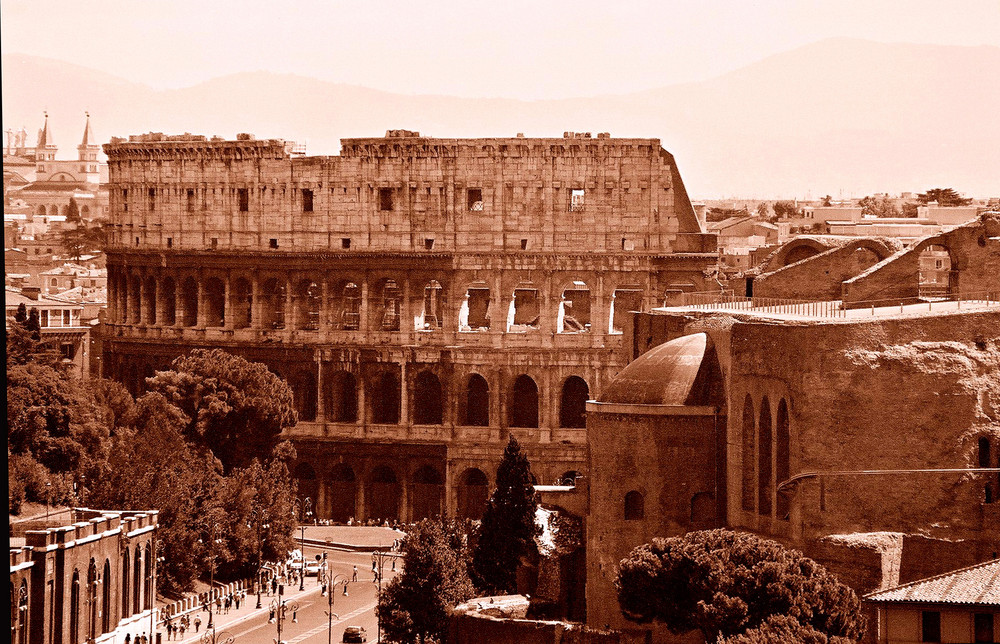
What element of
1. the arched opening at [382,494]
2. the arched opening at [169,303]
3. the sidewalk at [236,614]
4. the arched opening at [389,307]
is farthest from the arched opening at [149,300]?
the sidewalk at [236,614]

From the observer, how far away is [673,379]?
6781cm

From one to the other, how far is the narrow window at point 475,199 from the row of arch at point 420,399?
8.41 meters

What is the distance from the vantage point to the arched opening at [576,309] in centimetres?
11512

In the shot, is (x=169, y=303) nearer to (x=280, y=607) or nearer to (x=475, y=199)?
(x=475, y=199)

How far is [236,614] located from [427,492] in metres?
24.9

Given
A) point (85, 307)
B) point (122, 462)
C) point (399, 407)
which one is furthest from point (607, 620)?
point (85, 307)

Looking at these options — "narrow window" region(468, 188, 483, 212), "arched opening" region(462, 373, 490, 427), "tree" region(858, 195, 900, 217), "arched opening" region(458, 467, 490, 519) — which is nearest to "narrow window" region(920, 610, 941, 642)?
"arched opening" region(458, 467, 490, 519)

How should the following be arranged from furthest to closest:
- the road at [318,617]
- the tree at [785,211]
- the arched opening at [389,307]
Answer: the tree at [785,211] < the arched opening at [389,307] < the road at [318,617]

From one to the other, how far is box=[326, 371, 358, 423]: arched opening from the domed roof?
42288mm

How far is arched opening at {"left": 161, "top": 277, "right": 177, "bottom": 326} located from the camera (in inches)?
4609

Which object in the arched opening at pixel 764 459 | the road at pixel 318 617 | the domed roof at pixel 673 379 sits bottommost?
the road at pixel 318 617

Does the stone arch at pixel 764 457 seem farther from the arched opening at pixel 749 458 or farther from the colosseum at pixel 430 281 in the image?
the colosseum at pixel 430 281

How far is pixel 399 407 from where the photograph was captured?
11019 cm

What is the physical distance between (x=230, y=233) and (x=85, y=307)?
91.7 ft
